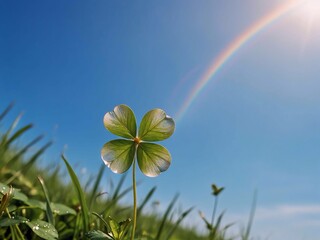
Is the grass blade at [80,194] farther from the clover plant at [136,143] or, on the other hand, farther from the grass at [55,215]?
the clover plant at [136,143]

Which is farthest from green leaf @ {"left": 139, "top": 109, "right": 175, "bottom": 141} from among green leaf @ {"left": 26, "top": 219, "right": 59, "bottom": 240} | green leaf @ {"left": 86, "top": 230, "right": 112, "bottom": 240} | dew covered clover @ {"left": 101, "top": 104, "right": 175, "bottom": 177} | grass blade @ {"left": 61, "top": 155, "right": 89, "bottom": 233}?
grass blade @ {"left": 61, "top": 155, "right": 89, "bottom": 233}

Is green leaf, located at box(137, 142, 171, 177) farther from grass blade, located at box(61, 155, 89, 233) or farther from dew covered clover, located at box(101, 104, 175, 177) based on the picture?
grass blade, located at box(61, 155, 89, 233)

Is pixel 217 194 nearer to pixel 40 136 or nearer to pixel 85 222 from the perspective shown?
pixel 85 222

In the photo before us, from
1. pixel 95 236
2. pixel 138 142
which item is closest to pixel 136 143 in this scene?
pixel 138 142

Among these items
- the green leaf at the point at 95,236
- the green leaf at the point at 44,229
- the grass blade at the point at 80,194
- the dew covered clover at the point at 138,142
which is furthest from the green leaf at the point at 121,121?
the grass blade at the point at 80,194

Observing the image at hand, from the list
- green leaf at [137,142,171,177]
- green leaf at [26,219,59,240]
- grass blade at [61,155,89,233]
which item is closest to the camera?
green leaf at [137,142,171,177]

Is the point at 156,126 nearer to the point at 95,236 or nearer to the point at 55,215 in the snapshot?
the point at 95,236

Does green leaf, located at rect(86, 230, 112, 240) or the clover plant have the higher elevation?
the clover plant
